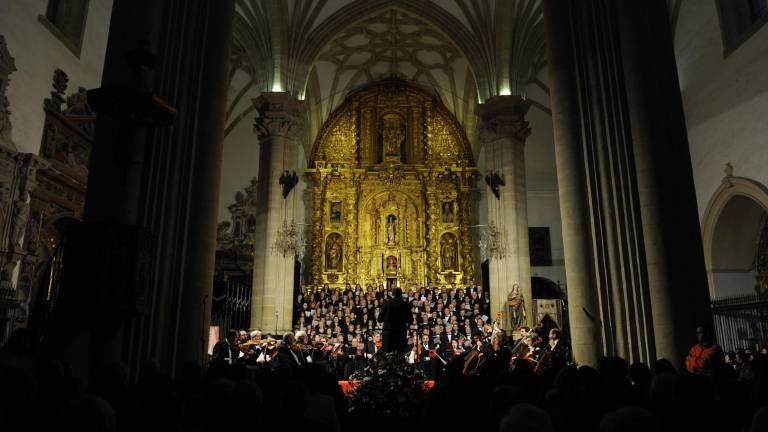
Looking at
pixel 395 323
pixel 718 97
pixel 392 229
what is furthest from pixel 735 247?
pixel 392 229

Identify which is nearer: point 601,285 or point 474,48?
point 601,285

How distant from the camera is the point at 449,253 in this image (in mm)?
25797

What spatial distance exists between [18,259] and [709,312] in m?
14.0

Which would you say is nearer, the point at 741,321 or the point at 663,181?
the point at 663,181

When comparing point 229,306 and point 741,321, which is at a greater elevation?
point 229,306

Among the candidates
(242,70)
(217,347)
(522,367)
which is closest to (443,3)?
(242,70)

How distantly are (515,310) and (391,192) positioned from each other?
416 inches

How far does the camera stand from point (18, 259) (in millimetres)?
13422

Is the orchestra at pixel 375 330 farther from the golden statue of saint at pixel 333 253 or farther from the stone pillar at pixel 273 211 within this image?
the golden statue of saint at pixel 333 253

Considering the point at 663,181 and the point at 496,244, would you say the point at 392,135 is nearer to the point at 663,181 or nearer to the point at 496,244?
the point at 496,244

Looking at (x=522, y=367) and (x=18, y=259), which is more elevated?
(x=18, y=259)

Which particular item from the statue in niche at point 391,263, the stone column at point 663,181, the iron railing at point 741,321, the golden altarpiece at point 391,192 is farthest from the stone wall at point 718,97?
the statue in niche at point 391,263

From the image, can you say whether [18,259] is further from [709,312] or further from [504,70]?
[504,70]

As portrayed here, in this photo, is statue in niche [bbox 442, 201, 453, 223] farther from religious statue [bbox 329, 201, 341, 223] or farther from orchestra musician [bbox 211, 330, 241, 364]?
orchestra musician [bbox 211, 330, 241, 364]
